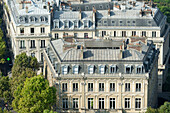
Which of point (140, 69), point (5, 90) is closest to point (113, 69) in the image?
point (140, 69)

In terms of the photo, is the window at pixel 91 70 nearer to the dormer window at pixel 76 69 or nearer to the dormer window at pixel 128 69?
the dormer window at pixel 76 69

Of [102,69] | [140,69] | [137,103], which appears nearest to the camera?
[140,69]

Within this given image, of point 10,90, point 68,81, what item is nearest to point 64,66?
point 68,81

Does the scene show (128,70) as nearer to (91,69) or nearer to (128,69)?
(128,69)

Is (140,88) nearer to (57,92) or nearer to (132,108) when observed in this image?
(132,108)

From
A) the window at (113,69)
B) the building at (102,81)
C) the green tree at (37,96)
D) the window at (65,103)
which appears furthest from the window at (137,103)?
the green tree at (37,96)

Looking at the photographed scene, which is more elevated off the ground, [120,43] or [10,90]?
[120,43]

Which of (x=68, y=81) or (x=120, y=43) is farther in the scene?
(x=120, y=43)
